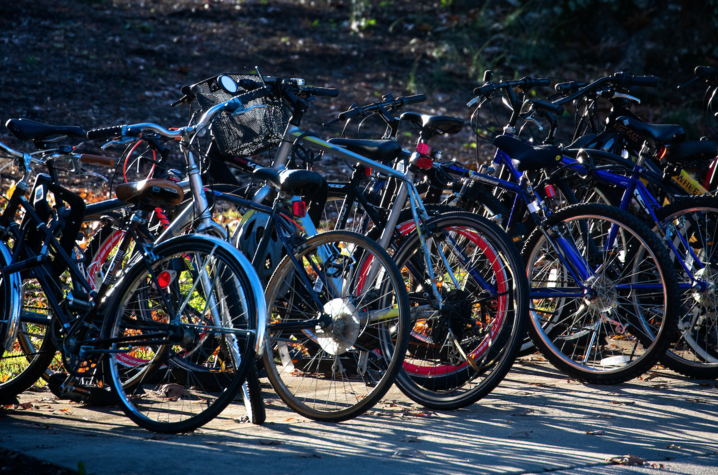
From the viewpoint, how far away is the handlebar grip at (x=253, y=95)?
402 cm

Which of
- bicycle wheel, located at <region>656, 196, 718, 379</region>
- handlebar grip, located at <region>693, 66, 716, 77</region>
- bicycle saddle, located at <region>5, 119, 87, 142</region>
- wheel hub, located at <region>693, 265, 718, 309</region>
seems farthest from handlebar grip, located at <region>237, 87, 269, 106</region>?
handlebar grip, located at <region>693, 66, 716, 77</region>

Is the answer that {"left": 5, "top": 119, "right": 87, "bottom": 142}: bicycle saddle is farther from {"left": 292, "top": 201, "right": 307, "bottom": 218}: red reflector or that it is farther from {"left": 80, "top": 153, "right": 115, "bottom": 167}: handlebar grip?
{"left": 292, "top": 201, "right": 307, "bottom": 218}: red reflector

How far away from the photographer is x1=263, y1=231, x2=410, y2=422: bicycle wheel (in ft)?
11.8

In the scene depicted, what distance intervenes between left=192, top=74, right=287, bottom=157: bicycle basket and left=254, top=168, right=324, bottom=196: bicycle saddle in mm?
853

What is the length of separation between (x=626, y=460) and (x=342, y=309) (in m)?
1.42

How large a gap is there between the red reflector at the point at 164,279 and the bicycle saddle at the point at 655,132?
3.24 meters

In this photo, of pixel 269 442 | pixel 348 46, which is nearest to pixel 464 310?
pixel 269 442

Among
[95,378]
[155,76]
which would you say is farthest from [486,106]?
[95,378]

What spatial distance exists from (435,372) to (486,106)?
9994 millimetres

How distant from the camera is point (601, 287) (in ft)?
14.3

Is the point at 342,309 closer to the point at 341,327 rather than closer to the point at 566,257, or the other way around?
the point at 341,327

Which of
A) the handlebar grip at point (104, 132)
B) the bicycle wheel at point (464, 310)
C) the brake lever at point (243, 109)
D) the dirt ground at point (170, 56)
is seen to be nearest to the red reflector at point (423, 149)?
the bicycle wheel at point (464, 310)

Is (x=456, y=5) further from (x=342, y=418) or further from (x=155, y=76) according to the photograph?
(x=342, y=418)

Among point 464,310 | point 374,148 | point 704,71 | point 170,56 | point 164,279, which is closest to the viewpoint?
point 164,279
